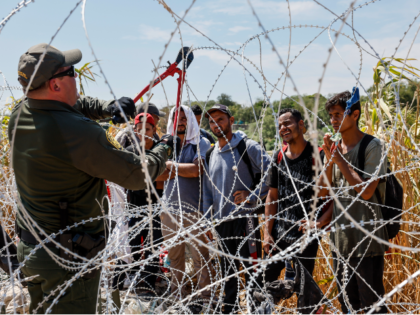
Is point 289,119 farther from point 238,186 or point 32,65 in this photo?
point 32,65

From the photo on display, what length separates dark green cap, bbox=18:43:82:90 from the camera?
203 centimetres

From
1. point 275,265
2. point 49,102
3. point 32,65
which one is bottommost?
point 275,265

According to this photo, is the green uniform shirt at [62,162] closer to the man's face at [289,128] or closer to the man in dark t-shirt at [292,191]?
the man in dark t-shirt at [292,191]

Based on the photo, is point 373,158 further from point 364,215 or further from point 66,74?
point 66,74

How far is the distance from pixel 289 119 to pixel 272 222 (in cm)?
102

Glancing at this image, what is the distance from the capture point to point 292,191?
10.6 feet

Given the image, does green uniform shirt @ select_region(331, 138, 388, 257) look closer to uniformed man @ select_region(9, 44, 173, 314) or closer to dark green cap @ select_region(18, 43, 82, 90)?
uniformed man @ select_region(9, 44, 173, 314)

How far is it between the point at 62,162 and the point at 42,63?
1.93 feet

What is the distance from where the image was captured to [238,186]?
11.9ft

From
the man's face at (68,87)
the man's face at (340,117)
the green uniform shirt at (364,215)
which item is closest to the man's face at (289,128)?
the man's face at (340,117)

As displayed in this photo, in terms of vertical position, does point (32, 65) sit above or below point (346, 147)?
above

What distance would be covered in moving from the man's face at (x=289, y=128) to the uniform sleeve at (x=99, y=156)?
1.65 meters

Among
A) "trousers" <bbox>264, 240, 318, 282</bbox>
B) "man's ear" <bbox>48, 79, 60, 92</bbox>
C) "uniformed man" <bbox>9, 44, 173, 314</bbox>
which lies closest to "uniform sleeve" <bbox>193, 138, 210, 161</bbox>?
"trousers" <bbox>264, 240, 318, 282</bbox>

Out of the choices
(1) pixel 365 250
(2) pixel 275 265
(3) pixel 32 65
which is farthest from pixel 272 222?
(3) pixel 32 65
